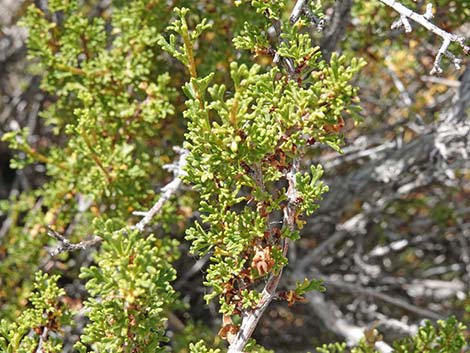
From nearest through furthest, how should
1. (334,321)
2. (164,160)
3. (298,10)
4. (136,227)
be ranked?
(298,10) → (136,227) → (164,160) → (334,321)

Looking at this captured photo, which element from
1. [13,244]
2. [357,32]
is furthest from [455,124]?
A: [13,244]

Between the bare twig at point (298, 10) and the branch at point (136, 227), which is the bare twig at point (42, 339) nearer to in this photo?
the branch at point (136, 227)

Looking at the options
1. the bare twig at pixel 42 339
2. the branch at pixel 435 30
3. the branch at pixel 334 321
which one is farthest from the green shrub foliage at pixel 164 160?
the branch at pixel 334 321

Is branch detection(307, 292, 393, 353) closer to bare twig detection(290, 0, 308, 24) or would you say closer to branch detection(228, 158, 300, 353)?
branch detection(228, 158, 300, 353)

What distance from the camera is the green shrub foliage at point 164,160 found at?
129cm

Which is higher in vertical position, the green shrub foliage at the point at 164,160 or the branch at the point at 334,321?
the green shrub foliage at the point at 164,160

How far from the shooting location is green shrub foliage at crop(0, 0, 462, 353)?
50.8 inches

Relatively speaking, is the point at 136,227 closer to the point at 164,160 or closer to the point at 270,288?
the point at 270,288

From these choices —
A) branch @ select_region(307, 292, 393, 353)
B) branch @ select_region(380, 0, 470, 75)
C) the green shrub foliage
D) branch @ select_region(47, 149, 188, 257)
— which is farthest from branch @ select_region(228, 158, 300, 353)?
branch @ select_region(307, 292, 393, 353)

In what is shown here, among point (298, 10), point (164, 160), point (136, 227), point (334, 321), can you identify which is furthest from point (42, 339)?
point (334, 321)

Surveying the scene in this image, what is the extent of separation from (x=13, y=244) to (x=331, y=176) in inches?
61.0

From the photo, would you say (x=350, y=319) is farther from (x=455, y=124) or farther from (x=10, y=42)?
(x=10, y=42)

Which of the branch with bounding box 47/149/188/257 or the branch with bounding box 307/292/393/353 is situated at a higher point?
the branch with bounding box 47/149/188/257

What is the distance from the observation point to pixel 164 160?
2354 millimetres
